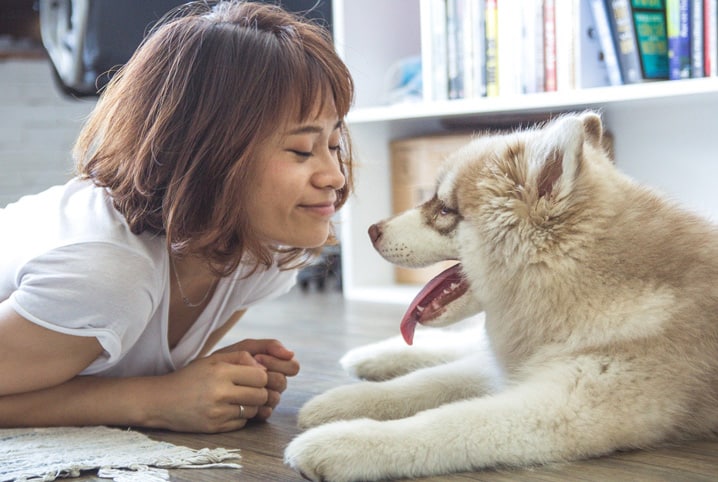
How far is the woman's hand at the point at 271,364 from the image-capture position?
4.63 feet

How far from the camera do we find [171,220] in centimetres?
128

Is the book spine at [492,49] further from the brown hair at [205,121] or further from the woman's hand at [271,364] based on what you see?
the woman's hand at [271,364]

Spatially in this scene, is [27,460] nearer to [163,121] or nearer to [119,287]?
[119,287]

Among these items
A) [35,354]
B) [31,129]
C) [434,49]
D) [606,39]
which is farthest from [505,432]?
[31,129]

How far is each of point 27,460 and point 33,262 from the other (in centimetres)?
29

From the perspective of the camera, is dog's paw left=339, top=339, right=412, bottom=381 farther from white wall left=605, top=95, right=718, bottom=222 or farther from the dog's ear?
white wall left=605, top=95, right=718, bottom=222

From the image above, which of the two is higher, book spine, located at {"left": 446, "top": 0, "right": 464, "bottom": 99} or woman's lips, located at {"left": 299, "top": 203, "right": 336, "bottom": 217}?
book spine, located at {"left": 446, "top": 0, "right": 464, "bottom": 99}

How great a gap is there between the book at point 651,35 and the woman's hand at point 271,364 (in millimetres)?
1541

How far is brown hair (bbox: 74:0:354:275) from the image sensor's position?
4.33 ft

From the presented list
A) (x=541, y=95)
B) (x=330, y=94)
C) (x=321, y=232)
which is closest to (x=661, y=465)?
(x=321, y=232)

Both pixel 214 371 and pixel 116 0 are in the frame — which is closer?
pixel 214 371

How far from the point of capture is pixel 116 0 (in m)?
2.77

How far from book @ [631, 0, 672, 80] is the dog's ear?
1437 millimetres

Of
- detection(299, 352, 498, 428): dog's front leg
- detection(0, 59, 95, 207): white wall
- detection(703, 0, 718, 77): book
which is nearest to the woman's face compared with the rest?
detection(299, 352, 498, 428): dog's front leg
